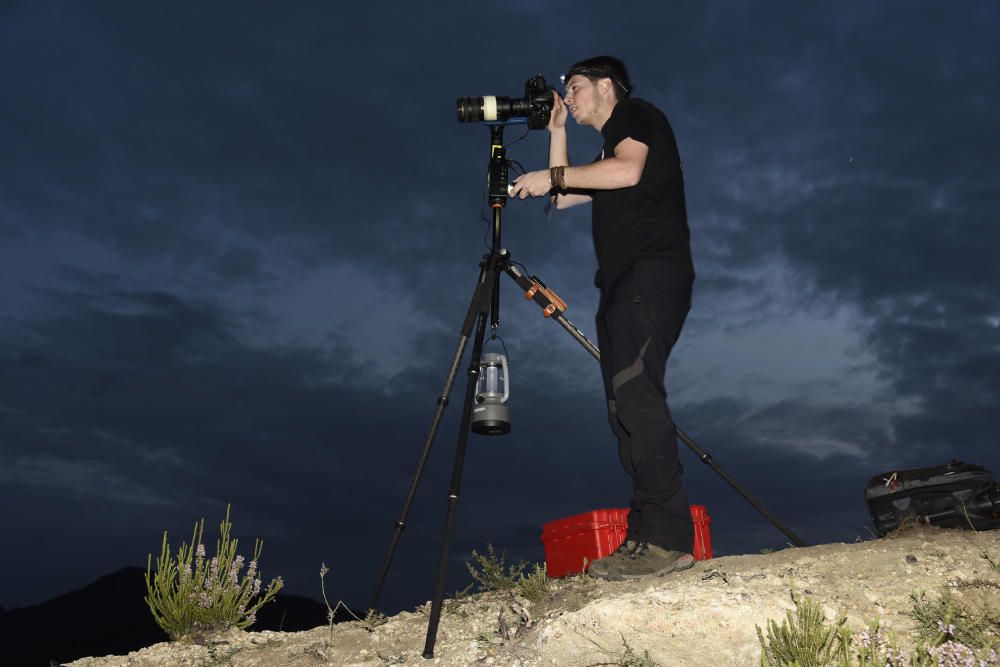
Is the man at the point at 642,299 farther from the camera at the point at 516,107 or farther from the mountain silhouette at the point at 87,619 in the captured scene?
the mountain silhouette at the point at 87,619

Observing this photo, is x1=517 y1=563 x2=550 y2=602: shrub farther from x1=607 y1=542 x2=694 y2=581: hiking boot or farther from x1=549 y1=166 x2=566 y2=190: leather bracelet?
x1=549 y1=166 x2=566 y2=190: leather bracelet

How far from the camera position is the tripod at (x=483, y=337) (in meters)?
4.12

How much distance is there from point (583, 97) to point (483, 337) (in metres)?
1.77

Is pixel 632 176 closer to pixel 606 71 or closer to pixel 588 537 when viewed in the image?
pixel 606 71

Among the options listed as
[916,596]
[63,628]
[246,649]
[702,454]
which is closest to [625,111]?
[702,454]

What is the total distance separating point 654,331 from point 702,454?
4.13 ft

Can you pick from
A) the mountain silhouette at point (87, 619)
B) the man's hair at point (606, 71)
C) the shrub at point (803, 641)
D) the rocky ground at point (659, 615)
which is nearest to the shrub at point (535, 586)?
the rocky ground at point (659, 615)

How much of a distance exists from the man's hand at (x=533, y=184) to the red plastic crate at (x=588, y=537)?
227cm

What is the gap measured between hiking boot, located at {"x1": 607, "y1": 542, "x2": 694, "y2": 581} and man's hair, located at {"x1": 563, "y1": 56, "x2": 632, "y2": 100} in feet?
9.50

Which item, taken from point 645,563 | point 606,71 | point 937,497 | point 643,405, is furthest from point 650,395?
point 937,497

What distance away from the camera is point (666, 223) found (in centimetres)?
464

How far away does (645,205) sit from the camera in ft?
15.3

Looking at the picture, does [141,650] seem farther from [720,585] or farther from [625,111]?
[625,111]

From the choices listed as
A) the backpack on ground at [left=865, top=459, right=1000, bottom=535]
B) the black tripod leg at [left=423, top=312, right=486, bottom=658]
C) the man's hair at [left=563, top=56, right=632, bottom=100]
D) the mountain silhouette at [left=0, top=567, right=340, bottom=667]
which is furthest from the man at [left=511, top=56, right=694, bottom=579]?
the mountain silhouette at [left=0, top=567, right=340, bottom=667]
